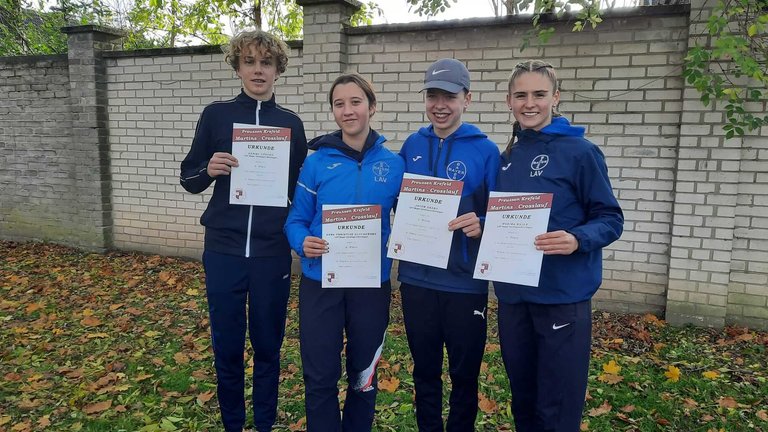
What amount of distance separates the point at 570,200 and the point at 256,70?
1641mm

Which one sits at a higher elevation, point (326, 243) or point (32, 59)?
point (32, 59)

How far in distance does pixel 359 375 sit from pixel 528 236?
104 cm

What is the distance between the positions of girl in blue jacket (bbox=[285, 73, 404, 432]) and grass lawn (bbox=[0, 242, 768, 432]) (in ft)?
3.05

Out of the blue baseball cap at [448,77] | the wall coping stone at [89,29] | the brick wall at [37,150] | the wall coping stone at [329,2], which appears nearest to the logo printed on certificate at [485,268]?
the blue baseball cap at [448,77]

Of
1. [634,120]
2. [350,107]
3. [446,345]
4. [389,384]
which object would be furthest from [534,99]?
[634,120]

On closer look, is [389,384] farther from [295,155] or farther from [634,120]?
[634,120]

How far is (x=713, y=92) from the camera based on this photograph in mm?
4078

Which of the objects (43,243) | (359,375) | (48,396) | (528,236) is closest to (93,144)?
(43,243)

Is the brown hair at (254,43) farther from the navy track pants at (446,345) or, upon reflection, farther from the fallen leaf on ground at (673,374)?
the fallen leaf on ground at (673,374)

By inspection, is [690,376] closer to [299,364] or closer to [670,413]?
[670,413]

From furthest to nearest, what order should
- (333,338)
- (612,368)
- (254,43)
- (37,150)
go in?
(37,150) < (612,368) < (254,43) < (333,338)

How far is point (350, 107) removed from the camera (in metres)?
2.32

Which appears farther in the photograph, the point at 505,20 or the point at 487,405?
the point at 505,20

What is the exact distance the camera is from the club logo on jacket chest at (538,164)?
6.97ft
